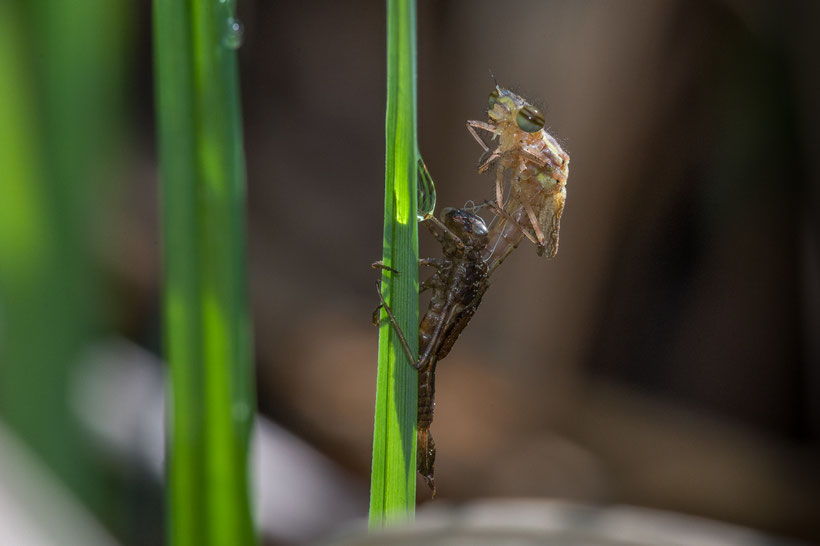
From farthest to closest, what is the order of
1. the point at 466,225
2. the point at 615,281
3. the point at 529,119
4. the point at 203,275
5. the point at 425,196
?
the point at 615,281 < the point at 466,225 < the point at 529,119 < the point at 425,196 < the point at 203,275

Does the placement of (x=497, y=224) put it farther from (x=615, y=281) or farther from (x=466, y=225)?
(x=615, y=281)

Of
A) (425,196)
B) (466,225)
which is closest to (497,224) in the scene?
(466,225)

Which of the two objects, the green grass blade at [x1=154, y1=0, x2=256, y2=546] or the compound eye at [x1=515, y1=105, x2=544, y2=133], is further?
the compound eye at [x1=515, y1=105, x2=544, y2=133]

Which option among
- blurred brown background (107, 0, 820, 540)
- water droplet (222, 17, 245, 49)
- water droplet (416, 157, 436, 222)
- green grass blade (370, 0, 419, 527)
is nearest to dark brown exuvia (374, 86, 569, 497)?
water droplet (416, 157, 436, 222)

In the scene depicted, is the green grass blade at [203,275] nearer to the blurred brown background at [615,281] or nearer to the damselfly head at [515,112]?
the damselfly head at [515,112]

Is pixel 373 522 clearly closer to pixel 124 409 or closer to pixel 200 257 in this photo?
pixel 200 257

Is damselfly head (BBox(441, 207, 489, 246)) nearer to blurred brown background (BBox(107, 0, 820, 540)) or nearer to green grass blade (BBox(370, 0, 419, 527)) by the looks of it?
green grass blade (BBox(370, 0, 419, 527))

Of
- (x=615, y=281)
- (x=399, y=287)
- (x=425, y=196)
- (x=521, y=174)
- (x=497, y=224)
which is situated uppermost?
(x=615, y=281)
